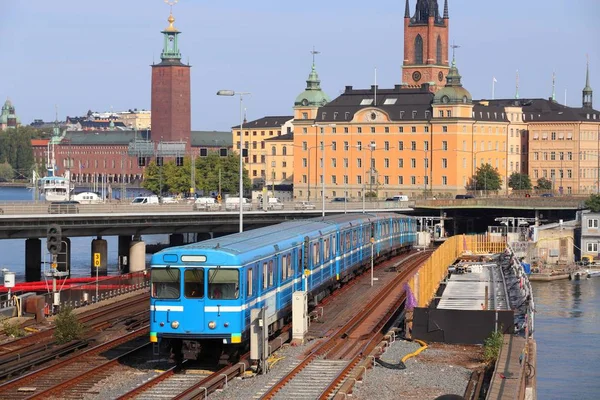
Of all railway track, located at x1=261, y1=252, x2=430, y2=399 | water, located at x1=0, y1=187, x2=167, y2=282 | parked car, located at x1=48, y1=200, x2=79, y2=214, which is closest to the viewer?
railway track, located at x1=261, y1=252, x2=430, y2=399

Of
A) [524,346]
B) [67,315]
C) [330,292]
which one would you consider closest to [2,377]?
[67,315]

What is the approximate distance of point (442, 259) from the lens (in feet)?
188

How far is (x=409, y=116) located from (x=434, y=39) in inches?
1296

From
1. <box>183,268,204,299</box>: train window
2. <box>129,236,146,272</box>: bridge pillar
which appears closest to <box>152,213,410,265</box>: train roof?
<box>183,268,204,299</box>: train window

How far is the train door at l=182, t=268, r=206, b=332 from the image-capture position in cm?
3080

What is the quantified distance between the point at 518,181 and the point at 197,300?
153198mm

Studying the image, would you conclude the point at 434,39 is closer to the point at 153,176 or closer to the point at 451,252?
the point at 153,176

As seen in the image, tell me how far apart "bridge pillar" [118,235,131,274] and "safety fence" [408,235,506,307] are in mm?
25052

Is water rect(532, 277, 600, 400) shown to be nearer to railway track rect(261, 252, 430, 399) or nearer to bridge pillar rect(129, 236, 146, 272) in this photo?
railway track rect(261, 252, 430, 399)

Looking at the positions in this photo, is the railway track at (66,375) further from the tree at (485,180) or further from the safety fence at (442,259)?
the tree at (485,180)

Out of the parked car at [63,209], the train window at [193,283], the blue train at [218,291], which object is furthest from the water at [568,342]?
the parked car at [63,209]

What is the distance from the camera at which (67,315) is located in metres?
36.3

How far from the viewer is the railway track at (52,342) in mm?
32125

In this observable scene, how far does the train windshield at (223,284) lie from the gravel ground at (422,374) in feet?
12.5
